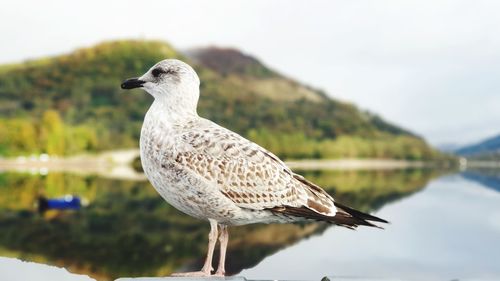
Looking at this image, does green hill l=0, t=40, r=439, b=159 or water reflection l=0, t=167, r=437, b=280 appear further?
green hill l=0, t=40, r=439, b=159

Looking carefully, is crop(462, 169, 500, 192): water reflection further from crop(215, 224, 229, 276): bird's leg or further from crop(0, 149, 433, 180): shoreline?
crop(215, 224, 229, 276): bird's leg

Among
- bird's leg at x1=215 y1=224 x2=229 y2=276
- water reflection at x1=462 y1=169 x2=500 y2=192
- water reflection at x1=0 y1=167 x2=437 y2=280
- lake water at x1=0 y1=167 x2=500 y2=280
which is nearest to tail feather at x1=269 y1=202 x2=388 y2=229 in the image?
bird's leg at x1=215 y1=224 x2=229 y2=276

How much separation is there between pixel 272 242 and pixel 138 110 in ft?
227

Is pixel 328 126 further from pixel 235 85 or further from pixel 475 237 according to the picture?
pixel 475 237

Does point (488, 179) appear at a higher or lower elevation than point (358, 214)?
lower

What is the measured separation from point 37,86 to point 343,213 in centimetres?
10533

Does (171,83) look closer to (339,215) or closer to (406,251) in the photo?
(339,215)

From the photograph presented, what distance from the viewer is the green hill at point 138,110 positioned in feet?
199

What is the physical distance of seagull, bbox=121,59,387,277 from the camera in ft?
8.85

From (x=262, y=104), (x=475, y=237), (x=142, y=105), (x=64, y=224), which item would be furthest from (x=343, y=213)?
(x=262, y=104)

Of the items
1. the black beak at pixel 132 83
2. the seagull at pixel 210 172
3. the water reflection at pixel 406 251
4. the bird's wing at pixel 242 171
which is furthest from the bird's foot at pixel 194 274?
the water reflection at pixel 406 251

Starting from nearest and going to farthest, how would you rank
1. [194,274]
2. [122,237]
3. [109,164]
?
[194,274] → [122,237] → [109,164]

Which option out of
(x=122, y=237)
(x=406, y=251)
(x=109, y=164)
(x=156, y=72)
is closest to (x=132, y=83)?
(x=156, y=72)

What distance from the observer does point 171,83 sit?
2.80 metres
